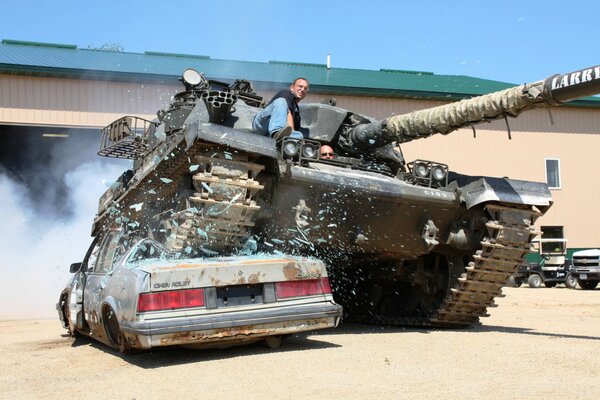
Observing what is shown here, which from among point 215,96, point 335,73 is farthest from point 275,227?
point 335,73

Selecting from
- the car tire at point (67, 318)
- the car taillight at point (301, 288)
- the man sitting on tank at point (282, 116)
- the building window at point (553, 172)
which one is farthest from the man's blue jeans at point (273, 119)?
the building window at point (553, 172)

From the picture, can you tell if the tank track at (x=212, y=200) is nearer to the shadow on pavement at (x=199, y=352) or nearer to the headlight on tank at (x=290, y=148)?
the headlight on tank at (x=290, y=148)

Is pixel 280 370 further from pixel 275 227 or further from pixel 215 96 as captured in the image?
pixel 215 96

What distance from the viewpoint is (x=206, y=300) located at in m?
6.29

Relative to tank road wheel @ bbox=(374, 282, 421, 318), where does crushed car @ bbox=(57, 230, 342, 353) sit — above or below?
above

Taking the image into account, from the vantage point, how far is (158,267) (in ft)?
20.4

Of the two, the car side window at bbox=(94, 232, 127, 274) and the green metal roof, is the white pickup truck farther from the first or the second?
the car side window at bbox=(94, 232, 127, 274)

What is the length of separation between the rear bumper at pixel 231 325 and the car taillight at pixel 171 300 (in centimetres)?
11

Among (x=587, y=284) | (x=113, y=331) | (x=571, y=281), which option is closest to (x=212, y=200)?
(x=113, y=331)

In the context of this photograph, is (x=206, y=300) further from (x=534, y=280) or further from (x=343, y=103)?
(x=534, y=280)

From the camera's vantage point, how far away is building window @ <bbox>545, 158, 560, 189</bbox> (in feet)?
92.1

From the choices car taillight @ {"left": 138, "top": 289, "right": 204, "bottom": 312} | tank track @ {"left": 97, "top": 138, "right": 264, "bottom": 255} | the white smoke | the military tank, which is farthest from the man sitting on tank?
the white smoke

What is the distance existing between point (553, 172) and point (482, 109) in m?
21.9

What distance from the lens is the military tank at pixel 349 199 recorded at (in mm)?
7152
